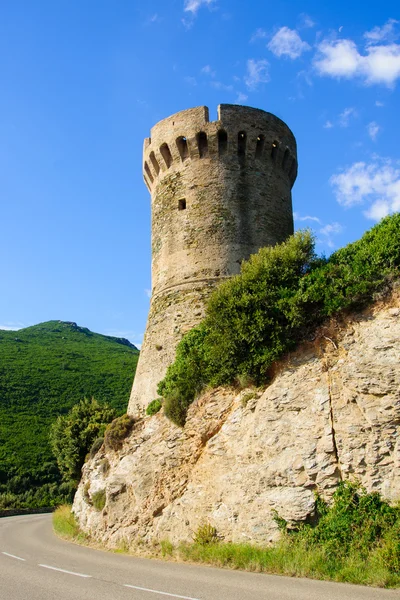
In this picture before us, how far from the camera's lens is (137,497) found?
1230cm

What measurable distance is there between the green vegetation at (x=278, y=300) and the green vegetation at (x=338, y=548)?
352cm

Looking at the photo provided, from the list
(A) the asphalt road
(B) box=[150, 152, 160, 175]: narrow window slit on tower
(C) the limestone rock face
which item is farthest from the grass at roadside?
(B) box=[150, 152, 160, 175]: narrow window slit on tower

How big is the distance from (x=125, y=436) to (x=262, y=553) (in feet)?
24.0

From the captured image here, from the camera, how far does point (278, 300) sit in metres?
11.9

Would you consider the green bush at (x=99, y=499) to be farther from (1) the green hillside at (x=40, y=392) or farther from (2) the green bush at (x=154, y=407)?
(1) the green hillside at (x=40, y=392)

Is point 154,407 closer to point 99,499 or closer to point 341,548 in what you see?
point 99,499

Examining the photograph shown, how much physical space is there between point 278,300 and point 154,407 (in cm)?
549

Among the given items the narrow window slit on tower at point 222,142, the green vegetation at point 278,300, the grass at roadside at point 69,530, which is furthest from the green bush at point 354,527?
the narrow window slit on tower at point 222,142

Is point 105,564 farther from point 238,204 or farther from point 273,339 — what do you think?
point 238,204

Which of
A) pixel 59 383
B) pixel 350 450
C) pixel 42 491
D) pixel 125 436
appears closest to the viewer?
pixel 350 450

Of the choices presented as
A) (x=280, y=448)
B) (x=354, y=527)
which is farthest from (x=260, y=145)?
(x=354, y=527)

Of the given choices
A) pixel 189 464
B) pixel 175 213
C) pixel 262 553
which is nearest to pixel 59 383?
pixel 175 213

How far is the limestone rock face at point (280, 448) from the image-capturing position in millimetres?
9008

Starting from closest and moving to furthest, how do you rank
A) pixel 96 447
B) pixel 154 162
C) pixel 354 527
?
pixel 354 527, pixel 96 447, pixel 154 162
